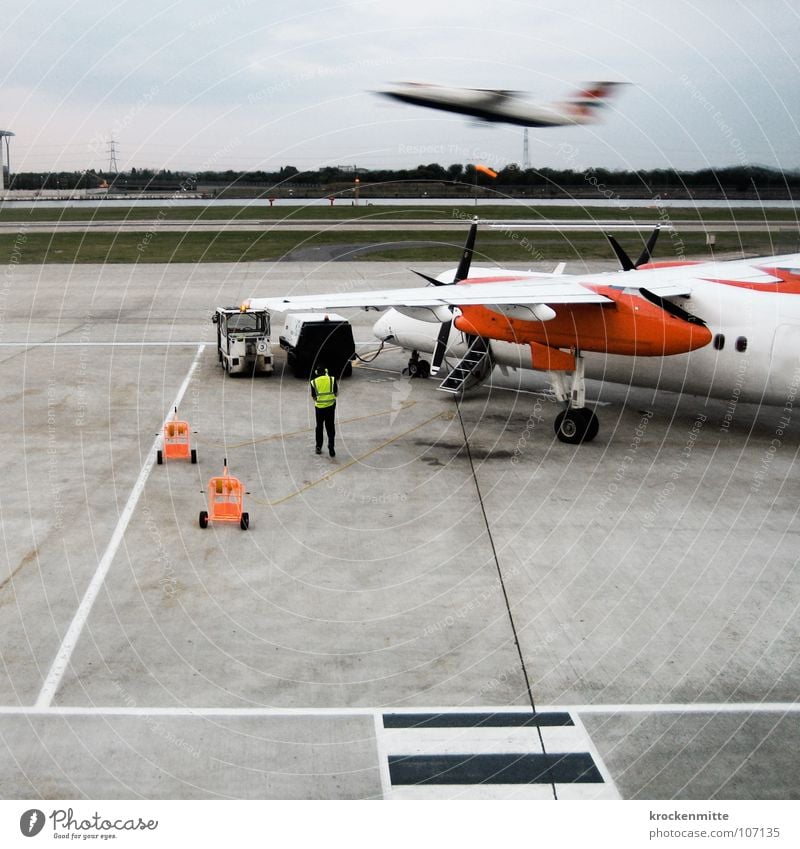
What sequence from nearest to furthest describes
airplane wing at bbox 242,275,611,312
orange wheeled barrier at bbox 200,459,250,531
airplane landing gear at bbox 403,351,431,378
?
orange wheeled barrier at bbox 200,459,250,531
airplane wing at bbox 242,275,611,312
airplane landing gear at bbox 403,351,431,378

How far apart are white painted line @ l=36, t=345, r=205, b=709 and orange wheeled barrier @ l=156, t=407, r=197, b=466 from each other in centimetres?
34

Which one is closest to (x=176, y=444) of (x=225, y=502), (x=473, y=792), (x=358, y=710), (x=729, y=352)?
(x=225, y=502)

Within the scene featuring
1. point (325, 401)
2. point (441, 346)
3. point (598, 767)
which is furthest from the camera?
point (441, 346)

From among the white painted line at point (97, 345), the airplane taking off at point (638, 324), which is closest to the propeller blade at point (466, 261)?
the airplane taking off at point (638, 324)

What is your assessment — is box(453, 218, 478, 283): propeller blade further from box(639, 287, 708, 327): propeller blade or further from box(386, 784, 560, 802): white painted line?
box(386, 784, 560, 802): white painted line

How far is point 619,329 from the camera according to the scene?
826 inches

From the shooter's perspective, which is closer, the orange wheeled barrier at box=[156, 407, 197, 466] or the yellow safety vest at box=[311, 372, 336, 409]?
the yellow safety vest at box=[311, 372, 336, 409]

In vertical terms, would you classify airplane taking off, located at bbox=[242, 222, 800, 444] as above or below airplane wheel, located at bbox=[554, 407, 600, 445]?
above

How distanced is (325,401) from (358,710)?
9.79 meters

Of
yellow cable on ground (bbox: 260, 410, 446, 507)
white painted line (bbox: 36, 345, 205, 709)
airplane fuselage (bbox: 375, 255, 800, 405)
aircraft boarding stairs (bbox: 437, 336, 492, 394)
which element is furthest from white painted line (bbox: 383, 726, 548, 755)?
aircraft boarding stairs (bbox: 437, 336, 492, 394)

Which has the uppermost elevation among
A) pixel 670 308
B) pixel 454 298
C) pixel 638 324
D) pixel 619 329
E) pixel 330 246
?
pixel 330 246

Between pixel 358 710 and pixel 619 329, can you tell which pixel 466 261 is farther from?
pixel 358 710

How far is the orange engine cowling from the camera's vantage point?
20688 mm

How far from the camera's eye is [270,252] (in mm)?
62812
